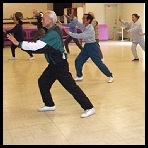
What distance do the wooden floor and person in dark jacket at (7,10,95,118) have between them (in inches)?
10.8

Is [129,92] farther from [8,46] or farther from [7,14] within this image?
[7,14]

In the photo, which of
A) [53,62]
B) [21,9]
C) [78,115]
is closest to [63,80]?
[53,62]

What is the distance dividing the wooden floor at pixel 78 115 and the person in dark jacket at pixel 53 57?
0.27m

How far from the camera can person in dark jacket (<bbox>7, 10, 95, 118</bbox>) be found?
319 centimetres

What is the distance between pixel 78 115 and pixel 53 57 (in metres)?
0.85

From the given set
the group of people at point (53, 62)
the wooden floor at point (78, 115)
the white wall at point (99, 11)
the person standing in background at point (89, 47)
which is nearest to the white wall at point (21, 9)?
the white wall at point (99, 11)

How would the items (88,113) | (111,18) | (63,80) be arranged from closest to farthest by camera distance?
(63,80) → (88,113) → (111,18)

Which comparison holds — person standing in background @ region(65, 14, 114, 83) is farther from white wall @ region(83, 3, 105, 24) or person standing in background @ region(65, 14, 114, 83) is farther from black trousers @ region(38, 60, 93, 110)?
white wall @ region(83, 3, 105, 24)

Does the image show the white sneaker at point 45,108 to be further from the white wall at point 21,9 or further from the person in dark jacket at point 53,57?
the white wall at point 21,9

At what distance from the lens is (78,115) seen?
369cm

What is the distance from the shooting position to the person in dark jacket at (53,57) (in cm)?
319

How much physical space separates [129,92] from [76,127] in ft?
5.75

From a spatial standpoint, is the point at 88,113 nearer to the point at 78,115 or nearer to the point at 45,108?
the point at 78,115

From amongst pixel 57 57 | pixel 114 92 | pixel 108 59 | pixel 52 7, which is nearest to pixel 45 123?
pixel 57 57
